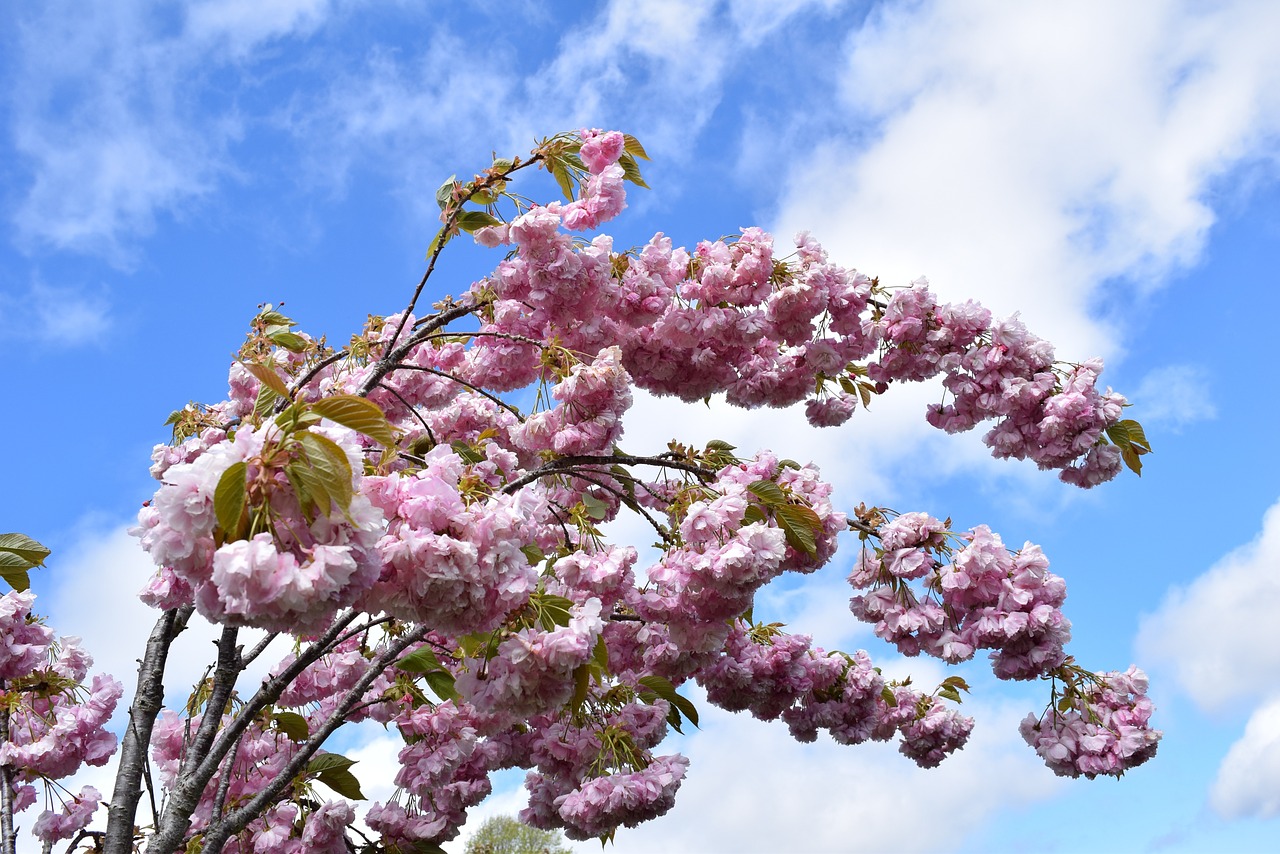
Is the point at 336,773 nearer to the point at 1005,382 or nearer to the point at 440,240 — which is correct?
the point at 440,240

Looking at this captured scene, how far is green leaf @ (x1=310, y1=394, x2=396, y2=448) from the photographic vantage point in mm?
1920

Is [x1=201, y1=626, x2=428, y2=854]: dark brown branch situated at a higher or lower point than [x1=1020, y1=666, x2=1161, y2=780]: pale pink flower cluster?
lower

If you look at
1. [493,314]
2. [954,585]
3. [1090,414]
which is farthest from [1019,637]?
[493,314]

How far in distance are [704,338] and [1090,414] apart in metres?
1.63

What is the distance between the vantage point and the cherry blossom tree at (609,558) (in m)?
3.68

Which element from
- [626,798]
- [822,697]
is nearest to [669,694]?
[626,798]

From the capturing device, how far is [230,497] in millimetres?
1770

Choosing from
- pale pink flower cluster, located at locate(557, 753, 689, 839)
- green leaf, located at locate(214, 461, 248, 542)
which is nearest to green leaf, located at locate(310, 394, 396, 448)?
green leaf, located at locate(214, 461, 248, 542)

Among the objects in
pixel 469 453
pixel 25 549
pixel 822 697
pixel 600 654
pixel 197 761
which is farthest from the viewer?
pixel 822 697

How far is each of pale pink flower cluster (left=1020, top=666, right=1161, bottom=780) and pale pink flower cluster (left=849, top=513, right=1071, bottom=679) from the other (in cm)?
30

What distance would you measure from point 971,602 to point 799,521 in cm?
99

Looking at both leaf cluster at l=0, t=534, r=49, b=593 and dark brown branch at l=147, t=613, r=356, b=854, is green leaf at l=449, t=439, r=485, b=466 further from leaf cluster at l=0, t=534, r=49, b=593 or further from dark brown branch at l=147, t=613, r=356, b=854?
leaf cluster at l=0, t=534, r=49, b=593

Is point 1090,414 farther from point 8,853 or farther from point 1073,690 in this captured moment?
point 8,853

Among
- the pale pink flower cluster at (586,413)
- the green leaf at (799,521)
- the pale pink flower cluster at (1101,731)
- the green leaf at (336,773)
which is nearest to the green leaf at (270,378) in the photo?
the pale pink flower cluster at (586,413)
